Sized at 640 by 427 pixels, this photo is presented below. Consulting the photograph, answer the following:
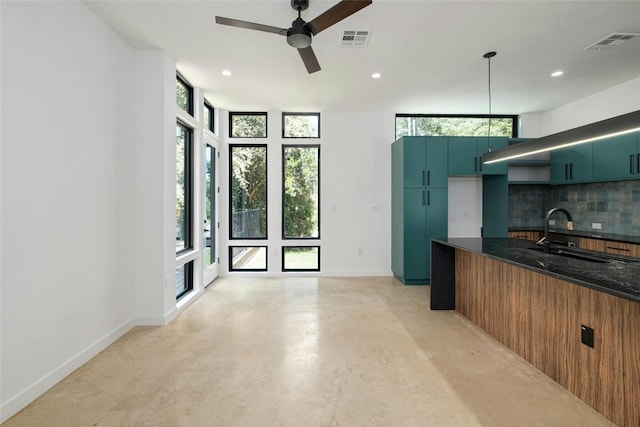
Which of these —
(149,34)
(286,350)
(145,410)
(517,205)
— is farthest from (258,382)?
(517,205)

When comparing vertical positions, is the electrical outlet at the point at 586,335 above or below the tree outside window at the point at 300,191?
below

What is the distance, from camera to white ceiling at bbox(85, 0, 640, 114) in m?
2.45

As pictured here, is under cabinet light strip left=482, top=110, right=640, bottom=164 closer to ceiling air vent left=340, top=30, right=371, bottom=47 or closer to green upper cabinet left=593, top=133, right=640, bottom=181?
ceiling air vent left=340, top=30, right=371, bottom=47

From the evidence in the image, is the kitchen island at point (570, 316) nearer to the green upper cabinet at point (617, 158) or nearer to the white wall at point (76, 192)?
the green upper cabinet at point (617, 158)

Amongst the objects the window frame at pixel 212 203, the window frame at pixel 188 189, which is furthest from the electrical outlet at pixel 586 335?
the window frame at pixel 212 203

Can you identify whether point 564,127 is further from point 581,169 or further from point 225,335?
point 225,335

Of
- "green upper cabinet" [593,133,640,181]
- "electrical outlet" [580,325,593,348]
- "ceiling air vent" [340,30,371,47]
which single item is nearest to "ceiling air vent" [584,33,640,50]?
"green upper cabinet" [593,133,640,181]

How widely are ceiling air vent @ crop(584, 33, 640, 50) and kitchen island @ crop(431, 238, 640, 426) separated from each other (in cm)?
215

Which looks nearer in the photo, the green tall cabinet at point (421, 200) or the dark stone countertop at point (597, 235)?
the dark stone countertop at point (597, 235)

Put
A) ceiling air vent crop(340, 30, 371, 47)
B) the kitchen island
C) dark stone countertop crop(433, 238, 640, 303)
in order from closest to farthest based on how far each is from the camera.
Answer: dark stone countertop crop(433, 238, 640, 303) → the kitchen island → ceiling air vent crop(340, 30, 371, 47)

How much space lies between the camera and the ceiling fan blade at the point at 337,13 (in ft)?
6.37

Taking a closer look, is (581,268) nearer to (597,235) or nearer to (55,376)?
(597,235)

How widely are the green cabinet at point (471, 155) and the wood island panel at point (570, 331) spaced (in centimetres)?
219

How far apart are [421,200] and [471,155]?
1.09 meters
